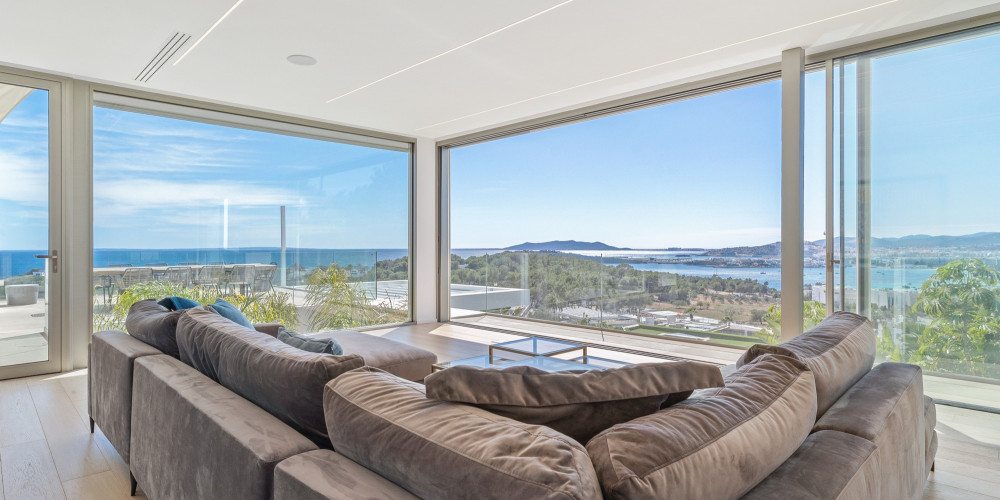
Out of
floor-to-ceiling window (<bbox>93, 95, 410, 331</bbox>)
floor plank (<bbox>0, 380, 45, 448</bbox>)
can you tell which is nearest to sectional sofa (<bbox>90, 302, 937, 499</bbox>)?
floor plank (<bbox>0, 380, 45, 448</bbox>)

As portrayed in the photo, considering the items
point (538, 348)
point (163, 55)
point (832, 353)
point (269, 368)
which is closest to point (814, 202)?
point (538, 348)

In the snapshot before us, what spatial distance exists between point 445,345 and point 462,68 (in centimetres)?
265

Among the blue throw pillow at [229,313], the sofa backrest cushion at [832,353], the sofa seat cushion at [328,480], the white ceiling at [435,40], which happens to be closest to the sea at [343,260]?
the white ceiling at [435,40]

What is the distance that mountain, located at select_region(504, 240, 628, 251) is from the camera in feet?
19.6

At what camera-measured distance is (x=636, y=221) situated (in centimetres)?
566

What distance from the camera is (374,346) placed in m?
3.49

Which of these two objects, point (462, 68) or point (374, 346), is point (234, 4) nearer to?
point (462, 68)

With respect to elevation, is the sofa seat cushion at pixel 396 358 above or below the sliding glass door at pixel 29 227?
below

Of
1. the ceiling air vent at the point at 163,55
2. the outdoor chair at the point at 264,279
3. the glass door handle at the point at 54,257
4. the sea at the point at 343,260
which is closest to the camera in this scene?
the ceiling air vent at the point at 163,55

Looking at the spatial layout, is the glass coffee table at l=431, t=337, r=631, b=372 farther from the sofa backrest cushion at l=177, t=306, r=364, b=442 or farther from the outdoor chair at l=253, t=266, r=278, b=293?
the outdoor chair at l=253, t=266, r=278, b=293

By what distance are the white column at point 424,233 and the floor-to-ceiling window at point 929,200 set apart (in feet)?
14.9

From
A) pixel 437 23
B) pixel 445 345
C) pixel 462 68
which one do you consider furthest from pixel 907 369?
pixel 445 345

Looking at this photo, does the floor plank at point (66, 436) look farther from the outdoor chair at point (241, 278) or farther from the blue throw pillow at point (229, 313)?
the outdoor chair at point (241, 278)

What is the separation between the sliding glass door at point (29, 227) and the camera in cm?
419
